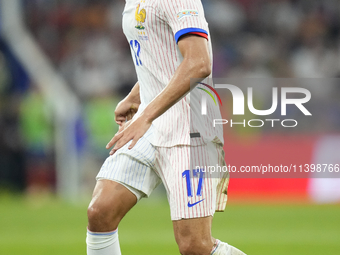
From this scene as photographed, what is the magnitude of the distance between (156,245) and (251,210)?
291 centimetres

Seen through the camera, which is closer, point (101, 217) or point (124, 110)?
point (101, 217)

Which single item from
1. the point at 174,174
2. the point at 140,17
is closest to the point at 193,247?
the point at 174,174

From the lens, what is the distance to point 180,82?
2.92 metres

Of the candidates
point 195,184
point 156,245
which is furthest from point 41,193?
point 195,184

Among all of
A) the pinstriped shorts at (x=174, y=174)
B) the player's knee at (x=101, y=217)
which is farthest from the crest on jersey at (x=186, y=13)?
the player's knee at (x=101, y=217)

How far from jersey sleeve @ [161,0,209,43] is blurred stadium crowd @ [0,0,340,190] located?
7.81m

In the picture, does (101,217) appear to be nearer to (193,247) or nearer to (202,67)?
(193,247)

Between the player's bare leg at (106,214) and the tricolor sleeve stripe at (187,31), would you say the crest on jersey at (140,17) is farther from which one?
the player's bare leg at (106,214)

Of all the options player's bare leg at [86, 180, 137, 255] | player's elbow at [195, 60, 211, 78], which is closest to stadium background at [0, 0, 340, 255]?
player's bare leg at [86, 180, 137, 255]

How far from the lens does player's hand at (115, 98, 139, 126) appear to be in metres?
3.87

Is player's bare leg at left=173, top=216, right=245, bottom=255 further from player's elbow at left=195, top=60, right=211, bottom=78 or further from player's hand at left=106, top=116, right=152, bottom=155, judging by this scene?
player's elbow at left=195, top=60, right=211, bottom=78

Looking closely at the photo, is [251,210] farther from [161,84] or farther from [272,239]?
[161,84]

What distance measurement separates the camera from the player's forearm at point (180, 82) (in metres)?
2.91

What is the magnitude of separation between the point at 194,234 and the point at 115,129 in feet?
26.0
